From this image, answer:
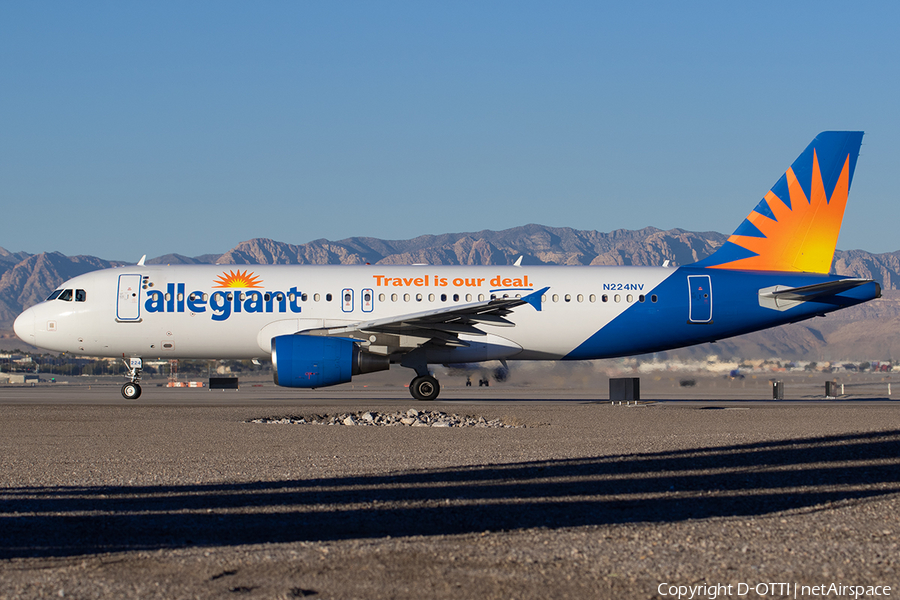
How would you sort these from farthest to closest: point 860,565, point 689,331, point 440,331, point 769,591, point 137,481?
1. point 689,331
2. point 440,331
3. point 137,481
4. point 860,565
5. point 769,591

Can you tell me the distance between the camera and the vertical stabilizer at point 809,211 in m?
28.2

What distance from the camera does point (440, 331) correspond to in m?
25.4

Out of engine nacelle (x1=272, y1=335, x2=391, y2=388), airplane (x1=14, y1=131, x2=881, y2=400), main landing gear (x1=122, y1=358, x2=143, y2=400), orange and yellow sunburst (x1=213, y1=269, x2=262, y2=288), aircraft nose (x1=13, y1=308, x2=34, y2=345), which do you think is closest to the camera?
engine nacelle (x1=272, y1=335, x2=391, y2=388)

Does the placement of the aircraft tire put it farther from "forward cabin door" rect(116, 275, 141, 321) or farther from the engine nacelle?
the engine nacelle

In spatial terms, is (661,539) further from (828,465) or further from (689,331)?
(689,331)

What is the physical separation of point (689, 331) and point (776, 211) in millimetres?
5077

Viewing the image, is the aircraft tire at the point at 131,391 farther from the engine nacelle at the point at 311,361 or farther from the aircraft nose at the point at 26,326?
the engine nacelle at the point at 311,361

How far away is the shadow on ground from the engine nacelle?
13.1 meters

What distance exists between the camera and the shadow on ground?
7145 millimetres

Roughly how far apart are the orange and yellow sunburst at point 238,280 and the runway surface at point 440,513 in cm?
1051

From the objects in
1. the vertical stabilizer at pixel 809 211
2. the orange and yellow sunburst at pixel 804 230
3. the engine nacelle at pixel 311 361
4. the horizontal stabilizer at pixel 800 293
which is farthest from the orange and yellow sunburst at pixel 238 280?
the horizontal stabilizer at pixel 800 293

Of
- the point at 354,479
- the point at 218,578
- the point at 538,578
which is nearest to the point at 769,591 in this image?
the point at 538,578

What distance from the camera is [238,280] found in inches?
1040

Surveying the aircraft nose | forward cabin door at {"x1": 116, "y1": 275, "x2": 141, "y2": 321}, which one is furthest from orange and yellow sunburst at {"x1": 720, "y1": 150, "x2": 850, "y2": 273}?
the aircraft nose
